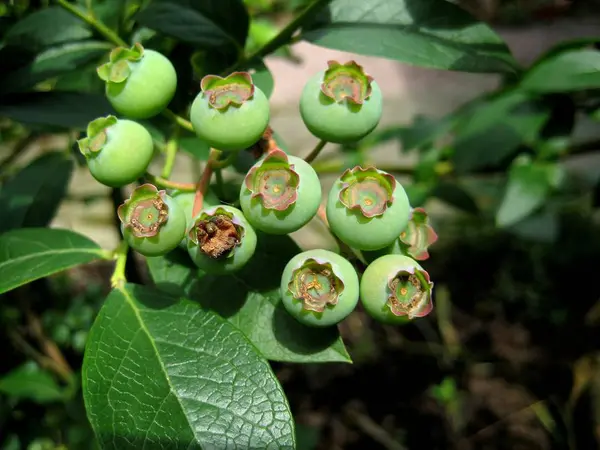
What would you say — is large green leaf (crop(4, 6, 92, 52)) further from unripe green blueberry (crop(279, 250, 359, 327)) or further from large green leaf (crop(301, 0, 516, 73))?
unripe green blueberry (crop(279, 250, 359, 327))

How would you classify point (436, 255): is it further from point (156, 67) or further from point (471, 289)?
point (156, 67)

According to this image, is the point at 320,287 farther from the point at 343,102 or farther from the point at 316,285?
the point at 343,102

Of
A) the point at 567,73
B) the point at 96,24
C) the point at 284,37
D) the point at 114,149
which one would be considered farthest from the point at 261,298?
the point at 567,73

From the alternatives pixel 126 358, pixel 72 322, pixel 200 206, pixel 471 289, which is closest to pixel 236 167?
pixel 200 206

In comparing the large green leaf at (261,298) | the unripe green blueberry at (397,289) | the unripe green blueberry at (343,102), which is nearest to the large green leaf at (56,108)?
the large green leaf at (261,298)

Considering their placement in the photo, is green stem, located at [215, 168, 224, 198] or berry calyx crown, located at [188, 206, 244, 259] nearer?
berry calyx crown, located at [188, 206, 244, 259]

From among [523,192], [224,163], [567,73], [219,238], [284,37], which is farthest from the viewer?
[523,192]

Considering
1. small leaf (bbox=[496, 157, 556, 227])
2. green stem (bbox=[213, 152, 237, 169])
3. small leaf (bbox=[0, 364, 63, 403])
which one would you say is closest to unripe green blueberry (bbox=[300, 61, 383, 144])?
green stem (bbox=[213, 152, 237, 169])
